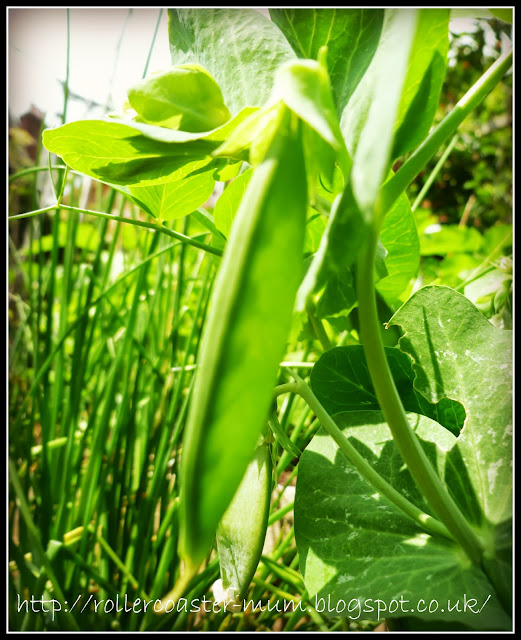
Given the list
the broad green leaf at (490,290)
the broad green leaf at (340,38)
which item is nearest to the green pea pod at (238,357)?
the broad green leaf at (340,38)

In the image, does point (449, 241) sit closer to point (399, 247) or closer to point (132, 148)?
point (399, 247)

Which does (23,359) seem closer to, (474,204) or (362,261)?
(362,261)

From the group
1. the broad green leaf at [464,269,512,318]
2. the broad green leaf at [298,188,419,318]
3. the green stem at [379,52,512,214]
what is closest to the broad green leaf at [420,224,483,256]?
the broad green leaf at [464,269,512,318]

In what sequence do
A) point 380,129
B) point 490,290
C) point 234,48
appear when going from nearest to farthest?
point 380,129
point 234,48
point 490,290

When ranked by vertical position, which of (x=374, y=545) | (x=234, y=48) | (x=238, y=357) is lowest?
Answer: (x=374, y=545)

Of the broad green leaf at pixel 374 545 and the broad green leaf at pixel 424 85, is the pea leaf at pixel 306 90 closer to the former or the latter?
the broad green leaf at pixel 424 85

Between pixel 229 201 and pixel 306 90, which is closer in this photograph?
pixel 306 90

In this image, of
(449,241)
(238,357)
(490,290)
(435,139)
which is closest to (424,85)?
(435,139)
